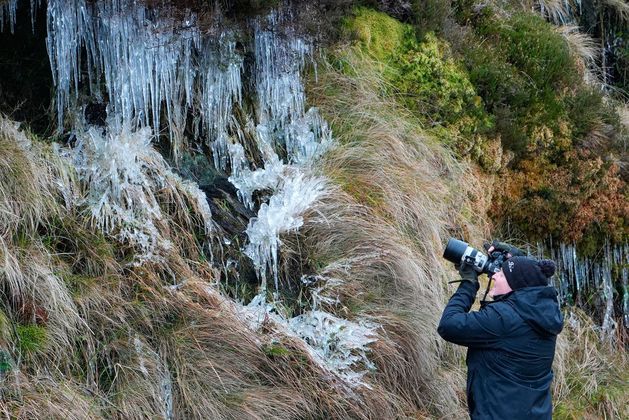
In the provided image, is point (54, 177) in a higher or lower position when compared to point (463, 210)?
higher

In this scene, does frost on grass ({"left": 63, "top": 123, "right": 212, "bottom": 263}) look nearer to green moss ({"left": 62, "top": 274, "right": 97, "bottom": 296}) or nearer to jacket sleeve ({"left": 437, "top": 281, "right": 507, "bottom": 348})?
green moss ({"left": 62, "top": 274, "right": 97, "bottom": 296})

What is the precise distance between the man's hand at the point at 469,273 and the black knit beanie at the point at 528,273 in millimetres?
293

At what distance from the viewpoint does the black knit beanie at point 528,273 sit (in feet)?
15.5

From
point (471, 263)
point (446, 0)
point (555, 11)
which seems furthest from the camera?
point (555, 11)

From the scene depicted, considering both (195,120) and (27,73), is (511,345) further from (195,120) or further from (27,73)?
(27,73)

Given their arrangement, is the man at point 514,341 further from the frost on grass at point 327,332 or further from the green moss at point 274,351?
the green moss at point 274,351

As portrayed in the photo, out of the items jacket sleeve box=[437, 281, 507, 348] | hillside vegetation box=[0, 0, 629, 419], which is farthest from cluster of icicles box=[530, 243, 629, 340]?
jacket sleeve box=[437, 281, 507, 348]

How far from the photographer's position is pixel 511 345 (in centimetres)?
465

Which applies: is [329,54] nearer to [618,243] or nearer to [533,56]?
[533,56]

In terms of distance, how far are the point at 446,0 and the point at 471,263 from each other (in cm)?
372

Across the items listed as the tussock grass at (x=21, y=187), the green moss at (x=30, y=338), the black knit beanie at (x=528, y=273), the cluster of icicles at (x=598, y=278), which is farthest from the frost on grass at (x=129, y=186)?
the cluster of icicles at (x=598, y=278)

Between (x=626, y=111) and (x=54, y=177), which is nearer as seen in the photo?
(x=54, y=177)

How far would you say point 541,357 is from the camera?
4.70 m

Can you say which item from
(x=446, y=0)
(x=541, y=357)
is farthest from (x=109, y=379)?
(x=446, y=0)
